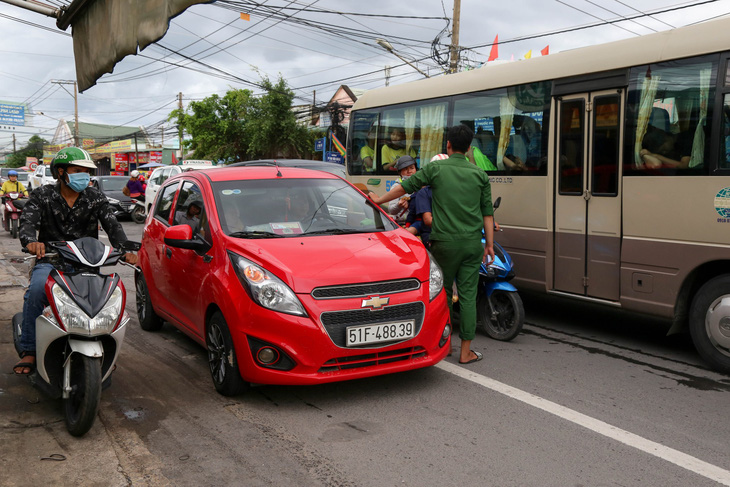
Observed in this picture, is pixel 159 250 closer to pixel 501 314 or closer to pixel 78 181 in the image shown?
pixel 78 181

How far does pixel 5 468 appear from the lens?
11.4 ft

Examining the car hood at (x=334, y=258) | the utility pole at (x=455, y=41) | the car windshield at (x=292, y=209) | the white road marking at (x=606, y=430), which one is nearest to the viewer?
the white road marking at (x=606, y=430)

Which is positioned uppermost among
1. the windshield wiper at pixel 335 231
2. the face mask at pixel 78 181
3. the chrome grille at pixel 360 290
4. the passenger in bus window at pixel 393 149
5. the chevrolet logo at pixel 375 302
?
the passenger in bus window at pixel 393 149

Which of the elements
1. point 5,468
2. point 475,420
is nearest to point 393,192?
point 475,420

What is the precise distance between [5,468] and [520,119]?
5973 millimetres

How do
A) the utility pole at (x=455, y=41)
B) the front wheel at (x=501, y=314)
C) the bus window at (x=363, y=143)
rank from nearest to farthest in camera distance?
1. the front wheel at (x=501, y=314)
2. the bus window at (x=363, y=143)
3. the utility pole at (x=455, y=41)

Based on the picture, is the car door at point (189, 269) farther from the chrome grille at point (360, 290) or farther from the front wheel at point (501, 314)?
the front wheel at point (501, 314)

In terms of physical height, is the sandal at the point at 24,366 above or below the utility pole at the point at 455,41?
below

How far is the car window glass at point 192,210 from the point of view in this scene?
524cm

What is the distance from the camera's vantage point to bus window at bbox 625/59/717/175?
5.53m

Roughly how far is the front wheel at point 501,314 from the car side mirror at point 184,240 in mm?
2959

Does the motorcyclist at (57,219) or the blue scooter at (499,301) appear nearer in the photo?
the motorcyclist at (57,219)

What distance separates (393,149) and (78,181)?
229 inches

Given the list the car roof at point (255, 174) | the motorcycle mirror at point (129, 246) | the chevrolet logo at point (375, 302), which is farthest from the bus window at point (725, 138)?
the motorcycle mirror at point (129, 246)
